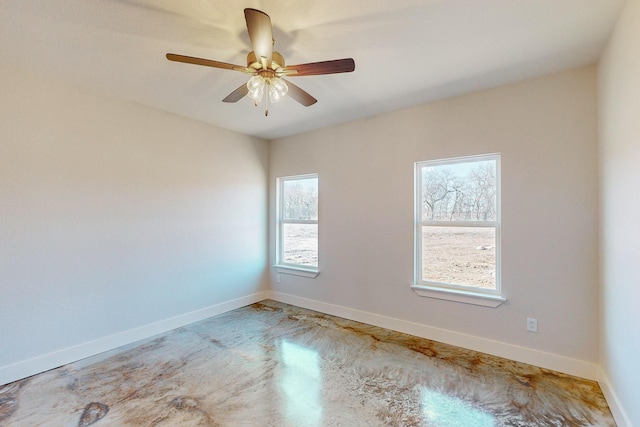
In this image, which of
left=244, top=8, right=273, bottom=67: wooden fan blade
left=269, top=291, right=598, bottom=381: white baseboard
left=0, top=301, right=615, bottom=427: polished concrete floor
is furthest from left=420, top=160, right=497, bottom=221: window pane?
left=244, top=8, right=273, bottom=67: wooden fan blade

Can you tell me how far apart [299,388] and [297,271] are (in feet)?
6.92

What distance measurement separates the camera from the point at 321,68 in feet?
5.88

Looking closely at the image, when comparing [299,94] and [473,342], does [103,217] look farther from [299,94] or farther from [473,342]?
[473,342]

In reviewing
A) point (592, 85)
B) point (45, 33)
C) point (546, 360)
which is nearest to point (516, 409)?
point (546, 360)

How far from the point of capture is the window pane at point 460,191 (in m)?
2.89

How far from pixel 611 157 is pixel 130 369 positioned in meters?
4.13

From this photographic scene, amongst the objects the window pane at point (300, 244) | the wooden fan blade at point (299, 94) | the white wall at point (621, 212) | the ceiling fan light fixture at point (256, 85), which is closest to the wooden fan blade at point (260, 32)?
the ceiling fan light fixture at point (256, 85)

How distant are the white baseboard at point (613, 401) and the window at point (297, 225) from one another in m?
2.94

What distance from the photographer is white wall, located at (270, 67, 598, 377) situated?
2.41 metres

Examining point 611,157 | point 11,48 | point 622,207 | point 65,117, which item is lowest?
point 622,207

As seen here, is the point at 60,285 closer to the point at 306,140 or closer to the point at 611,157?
the point at 306,140

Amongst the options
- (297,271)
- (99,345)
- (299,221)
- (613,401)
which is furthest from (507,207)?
(99,345)

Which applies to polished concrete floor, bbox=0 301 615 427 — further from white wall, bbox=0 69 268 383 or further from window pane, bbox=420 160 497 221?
window pane, bbox=420 160 497 221

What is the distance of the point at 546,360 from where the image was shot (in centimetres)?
254
